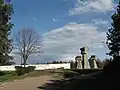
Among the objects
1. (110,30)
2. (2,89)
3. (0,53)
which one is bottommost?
(2,89)

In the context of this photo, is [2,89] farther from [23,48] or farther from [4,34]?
[23,48]

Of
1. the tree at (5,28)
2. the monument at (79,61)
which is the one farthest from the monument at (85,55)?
the tree at (5,28)

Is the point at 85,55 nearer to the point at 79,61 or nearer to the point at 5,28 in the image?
the point at 79,61

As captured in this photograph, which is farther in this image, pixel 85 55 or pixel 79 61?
pixel 79 61

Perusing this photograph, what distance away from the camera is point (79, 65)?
167 feet

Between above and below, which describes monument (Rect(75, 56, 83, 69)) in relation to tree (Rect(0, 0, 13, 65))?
below

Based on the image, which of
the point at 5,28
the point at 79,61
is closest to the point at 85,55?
the point at 79,61

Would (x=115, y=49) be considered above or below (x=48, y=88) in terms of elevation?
above

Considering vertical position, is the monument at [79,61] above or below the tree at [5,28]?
below

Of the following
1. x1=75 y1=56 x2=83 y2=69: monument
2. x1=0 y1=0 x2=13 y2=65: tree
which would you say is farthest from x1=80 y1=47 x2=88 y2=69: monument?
x1=0 y1=0 x2=13 y2=65: tree

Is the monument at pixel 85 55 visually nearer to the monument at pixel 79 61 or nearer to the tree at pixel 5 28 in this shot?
the monument at pixel 79 61

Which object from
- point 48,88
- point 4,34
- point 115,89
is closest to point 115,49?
point 4,34

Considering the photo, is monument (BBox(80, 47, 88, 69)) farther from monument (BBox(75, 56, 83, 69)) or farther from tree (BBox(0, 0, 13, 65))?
tree (BBox(0, 0, 13, 65))

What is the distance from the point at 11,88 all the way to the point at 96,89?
8273 mm
